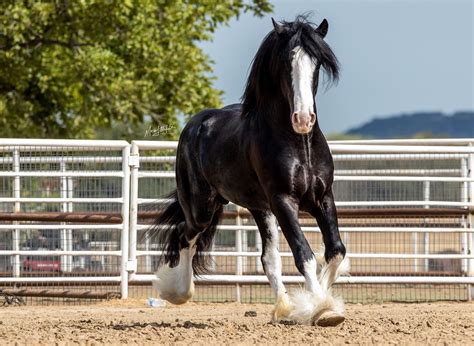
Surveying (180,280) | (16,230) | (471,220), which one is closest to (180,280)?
(180,280)

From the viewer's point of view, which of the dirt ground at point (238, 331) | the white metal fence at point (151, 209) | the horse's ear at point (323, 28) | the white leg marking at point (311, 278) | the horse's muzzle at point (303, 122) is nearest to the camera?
the dirt ground at point (238, 331)

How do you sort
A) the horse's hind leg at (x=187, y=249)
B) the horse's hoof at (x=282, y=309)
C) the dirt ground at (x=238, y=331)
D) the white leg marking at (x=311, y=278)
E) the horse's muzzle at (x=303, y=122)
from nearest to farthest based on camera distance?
the dirt ground at (x=238, y=331) → the horse's muzzle at (x=303, y=122) → the white leg marking at (x=311, y=278) → the horse's hoof at (x=282, y=309) → the horse's hind leg at (x=187, y=249)

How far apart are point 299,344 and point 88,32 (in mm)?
13363

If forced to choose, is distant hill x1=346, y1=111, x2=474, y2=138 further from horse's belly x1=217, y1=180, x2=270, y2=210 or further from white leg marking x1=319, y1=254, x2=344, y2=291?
white leg marking x1=319, y1=254, x2=344, y2=291

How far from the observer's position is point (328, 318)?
22.2 ft

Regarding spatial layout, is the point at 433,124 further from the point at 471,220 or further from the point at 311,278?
the point at 311,278

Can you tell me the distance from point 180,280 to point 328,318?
8.04 ft

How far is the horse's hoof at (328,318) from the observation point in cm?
676

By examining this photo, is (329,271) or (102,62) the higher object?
(102,62)

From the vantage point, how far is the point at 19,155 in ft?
35.4

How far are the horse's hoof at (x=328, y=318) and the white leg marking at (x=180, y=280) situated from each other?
2.30m

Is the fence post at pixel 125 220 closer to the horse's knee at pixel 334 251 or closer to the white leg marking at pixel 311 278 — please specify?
the horse's knee at pixel 334 251

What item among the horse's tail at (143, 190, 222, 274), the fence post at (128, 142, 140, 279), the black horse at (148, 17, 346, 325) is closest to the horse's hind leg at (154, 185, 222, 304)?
the horse's tail at (143, 190, 222, 274)

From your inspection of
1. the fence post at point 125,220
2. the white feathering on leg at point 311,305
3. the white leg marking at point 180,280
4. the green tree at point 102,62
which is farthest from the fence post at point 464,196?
the green tree at point 102,62
